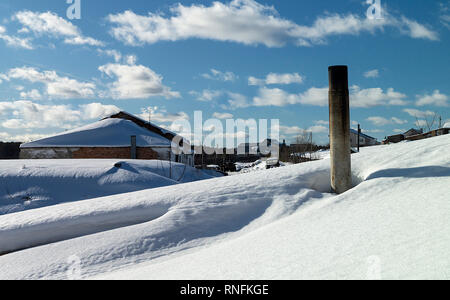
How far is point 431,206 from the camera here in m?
3.36

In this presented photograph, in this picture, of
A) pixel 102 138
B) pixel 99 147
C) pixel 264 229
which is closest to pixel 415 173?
pixel 264 229

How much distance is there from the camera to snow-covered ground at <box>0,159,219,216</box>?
9992 mm

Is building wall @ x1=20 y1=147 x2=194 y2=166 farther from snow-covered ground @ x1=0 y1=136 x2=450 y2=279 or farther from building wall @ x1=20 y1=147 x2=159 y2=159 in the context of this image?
snow-covered ground @ x1=0 y1=136 x2=450 y2=279

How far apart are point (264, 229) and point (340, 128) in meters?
1.92

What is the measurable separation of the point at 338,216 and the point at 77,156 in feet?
71.3

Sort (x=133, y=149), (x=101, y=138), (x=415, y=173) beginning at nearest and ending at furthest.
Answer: (x=415, y=173) → (x=133, y=149) → (x=101, y=138)

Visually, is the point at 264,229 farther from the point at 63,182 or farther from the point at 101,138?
the point at 101,138

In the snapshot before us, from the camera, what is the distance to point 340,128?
4883 mm

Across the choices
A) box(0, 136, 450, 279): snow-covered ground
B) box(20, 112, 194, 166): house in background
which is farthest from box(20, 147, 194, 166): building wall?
box(0, 136, 450, 279): snow-covered ground

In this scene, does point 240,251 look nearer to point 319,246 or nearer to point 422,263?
point 319,246

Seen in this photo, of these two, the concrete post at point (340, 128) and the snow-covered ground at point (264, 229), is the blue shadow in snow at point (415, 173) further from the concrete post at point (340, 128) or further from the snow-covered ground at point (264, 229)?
the concrete post at point (340, 128)

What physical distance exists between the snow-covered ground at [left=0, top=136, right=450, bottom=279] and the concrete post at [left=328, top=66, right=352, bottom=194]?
1.26 feet

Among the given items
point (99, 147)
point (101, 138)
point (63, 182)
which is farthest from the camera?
point (101, 138)
